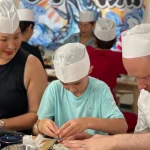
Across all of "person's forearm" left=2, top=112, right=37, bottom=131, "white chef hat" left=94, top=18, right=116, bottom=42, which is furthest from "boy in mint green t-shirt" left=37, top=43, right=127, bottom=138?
"white chef hat" left=94, top=18, right=116, bottom=42

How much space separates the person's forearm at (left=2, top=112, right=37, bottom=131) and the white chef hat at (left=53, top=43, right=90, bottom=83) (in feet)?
1.09

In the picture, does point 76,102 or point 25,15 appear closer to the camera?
point 76,102

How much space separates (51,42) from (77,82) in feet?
9.06

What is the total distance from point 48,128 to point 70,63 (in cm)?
32

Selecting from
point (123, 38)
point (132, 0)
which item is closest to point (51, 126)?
point (123, 38)

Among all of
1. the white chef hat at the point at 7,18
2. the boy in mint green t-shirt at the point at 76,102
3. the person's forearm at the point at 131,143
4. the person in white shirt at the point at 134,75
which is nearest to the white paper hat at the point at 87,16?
the white chef hat at the point at 7,18

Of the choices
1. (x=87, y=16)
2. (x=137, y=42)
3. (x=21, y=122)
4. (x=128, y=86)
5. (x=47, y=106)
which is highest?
(x=137, y=42)

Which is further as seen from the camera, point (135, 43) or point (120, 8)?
point (120, 8)

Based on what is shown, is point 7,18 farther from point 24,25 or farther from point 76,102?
point 24,25

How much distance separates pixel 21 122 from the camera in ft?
5.47

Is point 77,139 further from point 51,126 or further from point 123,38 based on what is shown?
point 123,38

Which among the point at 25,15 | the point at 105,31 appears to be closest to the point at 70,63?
the point at 105,31

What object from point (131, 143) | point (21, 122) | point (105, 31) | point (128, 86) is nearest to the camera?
point (131, 143)

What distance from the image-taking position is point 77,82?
4.97 feet
